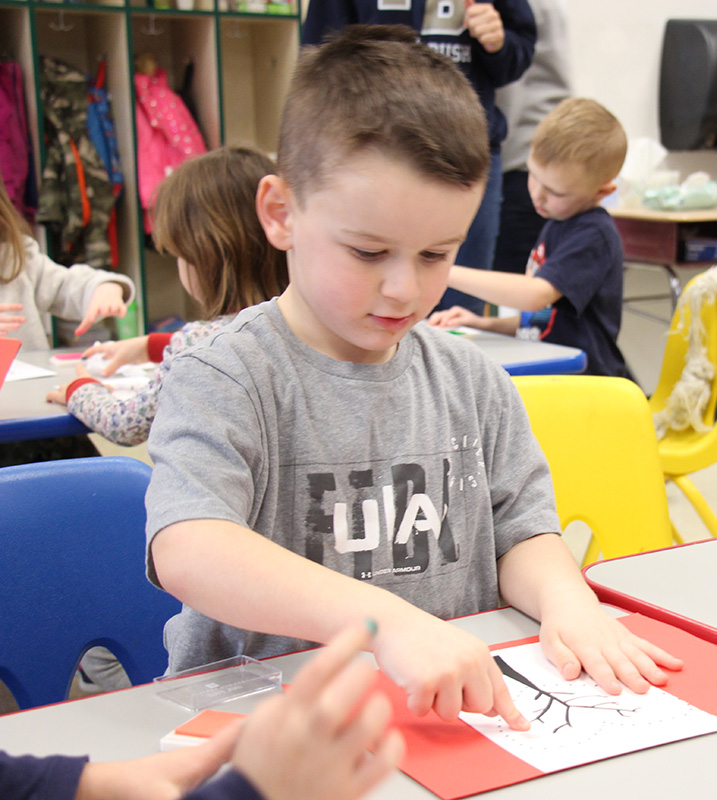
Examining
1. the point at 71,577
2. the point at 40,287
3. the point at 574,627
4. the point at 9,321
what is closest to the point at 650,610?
the point at 574,627

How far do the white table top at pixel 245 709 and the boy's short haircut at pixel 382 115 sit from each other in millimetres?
403

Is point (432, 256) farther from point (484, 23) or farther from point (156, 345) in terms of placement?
point (484, 23)

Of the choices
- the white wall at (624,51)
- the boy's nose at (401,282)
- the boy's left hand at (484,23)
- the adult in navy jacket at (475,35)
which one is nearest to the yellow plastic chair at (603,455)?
the boy's nose at (401,282)

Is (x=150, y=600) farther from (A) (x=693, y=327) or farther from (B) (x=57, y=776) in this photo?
(A) (x=693, y=327)

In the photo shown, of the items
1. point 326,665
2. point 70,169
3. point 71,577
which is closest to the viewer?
point 326,665

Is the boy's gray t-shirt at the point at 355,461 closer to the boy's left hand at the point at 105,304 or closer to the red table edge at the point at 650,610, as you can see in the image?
the red table edge at the point at 650,610

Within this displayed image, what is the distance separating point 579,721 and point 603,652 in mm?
92

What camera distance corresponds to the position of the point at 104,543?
896 mm

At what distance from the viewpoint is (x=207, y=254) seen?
4.82 ft

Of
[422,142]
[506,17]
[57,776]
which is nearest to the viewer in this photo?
[57,776]

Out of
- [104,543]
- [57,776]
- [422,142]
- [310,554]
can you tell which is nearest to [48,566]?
[104,543]

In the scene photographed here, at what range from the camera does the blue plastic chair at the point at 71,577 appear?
2.82ft

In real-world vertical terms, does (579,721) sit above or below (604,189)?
below

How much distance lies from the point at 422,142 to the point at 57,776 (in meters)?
0.51
